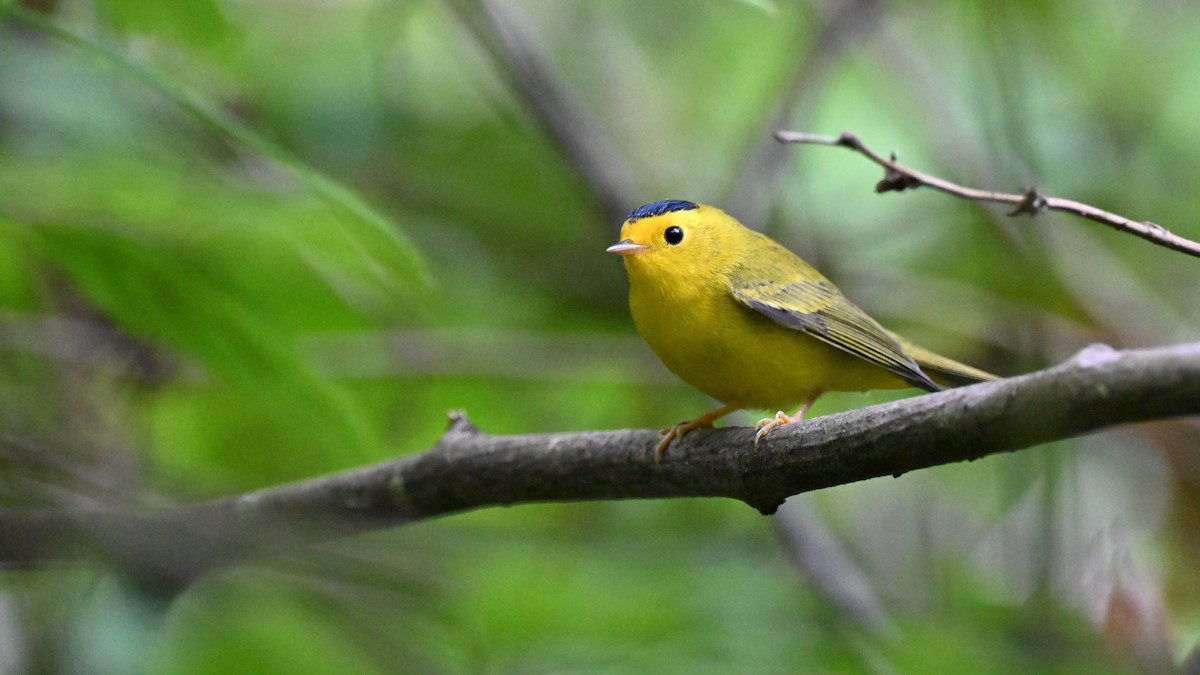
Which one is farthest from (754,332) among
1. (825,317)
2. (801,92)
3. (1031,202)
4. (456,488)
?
(801,92)

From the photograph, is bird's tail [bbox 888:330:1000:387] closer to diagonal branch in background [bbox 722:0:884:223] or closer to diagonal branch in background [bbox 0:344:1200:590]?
diagonal branch in background [bbox 0:344:1200:590]

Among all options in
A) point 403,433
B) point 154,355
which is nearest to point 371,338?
point 403,433

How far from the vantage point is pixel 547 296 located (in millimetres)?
6348

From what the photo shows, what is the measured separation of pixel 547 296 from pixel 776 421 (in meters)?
3.20

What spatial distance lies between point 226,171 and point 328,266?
45.7 inches

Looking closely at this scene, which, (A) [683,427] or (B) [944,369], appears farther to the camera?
(B) [944,369]

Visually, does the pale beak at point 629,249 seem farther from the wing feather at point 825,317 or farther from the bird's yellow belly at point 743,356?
the wing feather at point 825,317

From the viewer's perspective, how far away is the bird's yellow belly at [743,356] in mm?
3760

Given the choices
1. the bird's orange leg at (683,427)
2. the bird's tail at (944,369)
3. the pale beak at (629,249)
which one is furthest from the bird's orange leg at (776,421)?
the pale beak at (629,249)

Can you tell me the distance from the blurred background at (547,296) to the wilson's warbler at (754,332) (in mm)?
684

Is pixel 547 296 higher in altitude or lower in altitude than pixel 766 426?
higher

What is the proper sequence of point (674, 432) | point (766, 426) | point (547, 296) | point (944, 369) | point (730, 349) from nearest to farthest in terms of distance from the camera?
point (766, 426) < point (674, 432) < point (730, 349) < point (944, 369) < point (547, 296)

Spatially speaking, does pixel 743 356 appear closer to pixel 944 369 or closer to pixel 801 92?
pixel 944 369

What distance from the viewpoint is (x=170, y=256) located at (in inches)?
109
